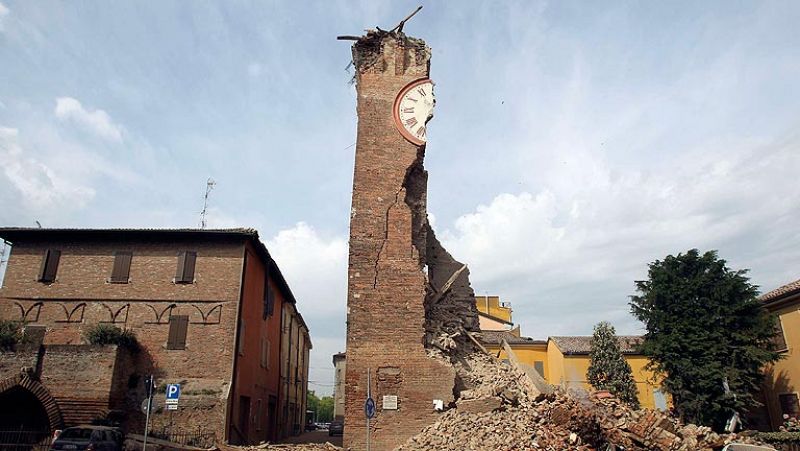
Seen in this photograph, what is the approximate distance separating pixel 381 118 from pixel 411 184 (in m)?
2.05

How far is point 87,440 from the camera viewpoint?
40.9ft

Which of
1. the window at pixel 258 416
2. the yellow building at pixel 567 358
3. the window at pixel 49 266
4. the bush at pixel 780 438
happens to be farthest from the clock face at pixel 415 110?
the yellow building at pixel 567 358

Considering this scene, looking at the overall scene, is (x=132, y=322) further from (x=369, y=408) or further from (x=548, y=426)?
(x=548, y=426)

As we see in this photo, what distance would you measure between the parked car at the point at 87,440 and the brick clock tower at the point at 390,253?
5.66 metres

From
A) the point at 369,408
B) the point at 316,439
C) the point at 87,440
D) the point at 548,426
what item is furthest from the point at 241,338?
the point at 316,439

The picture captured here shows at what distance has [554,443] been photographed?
10.2m

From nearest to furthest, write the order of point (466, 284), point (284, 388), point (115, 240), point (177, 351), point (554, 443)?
point (554, 443)
point (466, 284)
point (177, 351)
point (115, 240)
point (284, 388)

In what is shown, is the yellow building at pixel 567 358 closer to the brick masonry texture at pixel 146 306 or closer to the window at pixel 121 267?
the brick masonry texture at pixel 146 306

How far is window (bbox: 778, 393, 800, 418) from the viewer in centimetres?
1994

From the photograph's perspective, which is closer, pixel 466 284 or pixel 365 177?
pixel 365 177

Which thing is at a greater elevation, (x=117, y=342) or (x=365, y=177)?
(x=365, y=177)

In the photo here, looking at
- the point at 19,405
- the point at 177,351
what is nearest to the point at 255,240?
the point at 177,351

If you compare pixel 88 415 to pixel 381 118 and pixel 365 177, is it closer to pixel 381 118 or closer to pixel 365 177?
pixel 365 177

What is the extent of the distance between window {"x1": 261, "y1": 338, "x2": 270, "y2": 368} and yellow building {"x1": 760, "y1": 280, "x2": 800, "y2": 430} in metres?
19.7
